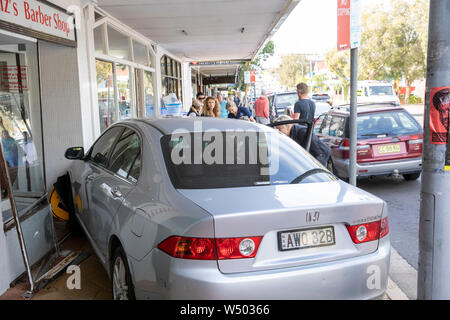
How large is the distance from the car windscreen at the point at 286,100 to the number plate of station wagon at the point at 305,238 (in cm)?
1880

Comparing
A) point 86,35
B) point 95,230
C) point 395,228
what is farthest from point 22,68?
point 395,228

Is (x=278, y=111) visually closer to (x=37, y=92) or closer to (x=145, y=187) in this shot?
(x=37, y=92)

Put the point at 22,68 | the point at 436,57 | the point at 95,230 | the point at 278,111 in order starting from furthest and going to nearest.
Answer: the point at 278,111 → the point at 22,68 → the point at 95,230 → the point at 436,57

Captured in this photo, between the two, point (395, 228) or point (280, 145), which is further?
point (395, 228)

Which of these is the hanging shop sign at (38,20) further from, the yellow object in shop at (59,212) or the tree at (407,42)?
the tree at (407,42)

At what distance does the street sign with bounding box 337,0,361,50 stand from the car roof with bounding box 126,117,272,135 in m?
1.75

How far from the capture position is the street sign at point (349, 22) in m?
4.90

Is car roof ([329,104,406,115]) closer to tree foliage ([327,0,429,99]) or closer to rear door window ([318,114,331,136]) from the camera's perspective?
rear door window ([318,114,331,136])

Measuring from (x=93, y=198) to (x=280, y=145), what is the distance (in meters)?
1.82

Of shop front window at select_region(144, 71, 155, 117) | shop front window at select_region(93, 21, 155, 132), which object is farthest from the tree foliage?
shop front window at select_region(93, 21, 155, 132)

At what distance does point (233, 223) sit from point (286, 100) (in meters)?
19.6

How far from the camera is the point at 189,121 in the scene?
12.8ft

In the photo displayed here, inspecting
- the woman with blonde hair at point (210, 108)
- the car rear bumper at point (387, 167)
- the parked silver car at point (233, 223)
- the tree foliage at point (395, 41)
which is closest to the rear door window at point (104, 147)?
the parked silver car at point (233, 223)

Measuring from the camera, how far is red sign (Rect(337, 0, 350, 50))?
16.3 feet
